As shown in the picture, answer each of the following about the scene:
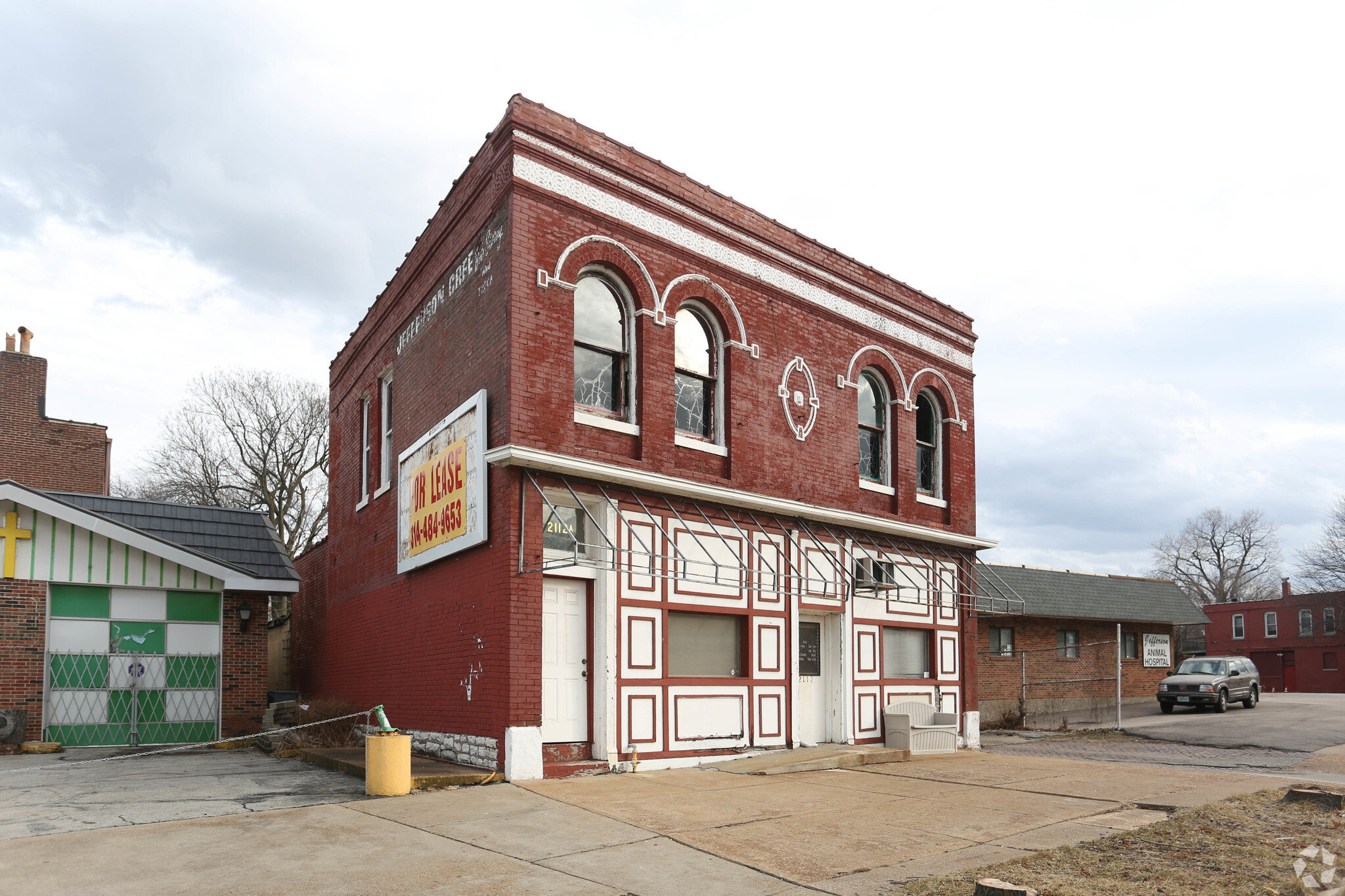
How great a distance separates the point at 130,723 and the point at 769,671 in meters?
11.4

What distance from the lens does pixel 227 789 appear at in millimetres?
11047

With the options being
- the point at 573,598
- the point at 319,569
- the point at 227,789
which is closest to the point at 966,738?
the point at 573,598

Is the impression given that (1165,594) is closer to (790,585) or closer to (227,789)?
(790,585)

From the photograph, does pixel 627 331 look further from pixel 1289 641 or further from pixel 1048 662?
pixel 1289 641

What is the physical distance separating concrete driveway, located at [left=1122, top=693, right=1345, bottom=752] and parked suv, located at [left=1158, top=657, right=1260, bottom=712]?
349 mm

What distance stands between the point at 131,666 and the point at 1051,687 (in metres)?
22.3

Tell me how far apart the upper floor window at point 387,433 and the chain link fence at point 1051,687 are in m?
15.3

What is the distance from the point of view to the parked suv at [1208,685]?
27.9m

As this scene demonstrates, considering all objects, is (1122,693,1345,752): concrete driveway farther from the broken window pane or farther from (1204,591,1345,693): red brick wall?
(1204,591,1345,693): red brick wall

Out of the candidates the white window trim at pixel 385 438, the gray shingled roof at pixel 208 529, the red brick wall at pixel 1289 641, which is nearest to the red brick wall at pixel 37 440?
the gray shingled roof at pixel 208 529

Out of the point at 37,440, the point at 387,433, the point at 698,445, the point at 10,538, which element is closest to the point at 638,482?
the point at 698,445

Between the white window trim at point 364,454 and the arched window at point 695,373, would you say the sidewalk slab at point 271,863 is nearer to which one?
the arched window at point 695,373

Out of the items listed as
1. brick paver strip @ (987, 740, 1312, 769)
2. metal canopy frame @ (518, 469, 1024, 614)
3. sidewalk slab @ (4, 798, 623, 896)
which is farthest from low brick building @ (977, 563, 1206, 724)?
sidewalk slab @ (4, 798, 623, 896)

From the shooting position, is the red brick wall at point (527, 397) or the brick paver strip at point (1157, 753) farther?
the brick paver strip at point (1157, 753)
